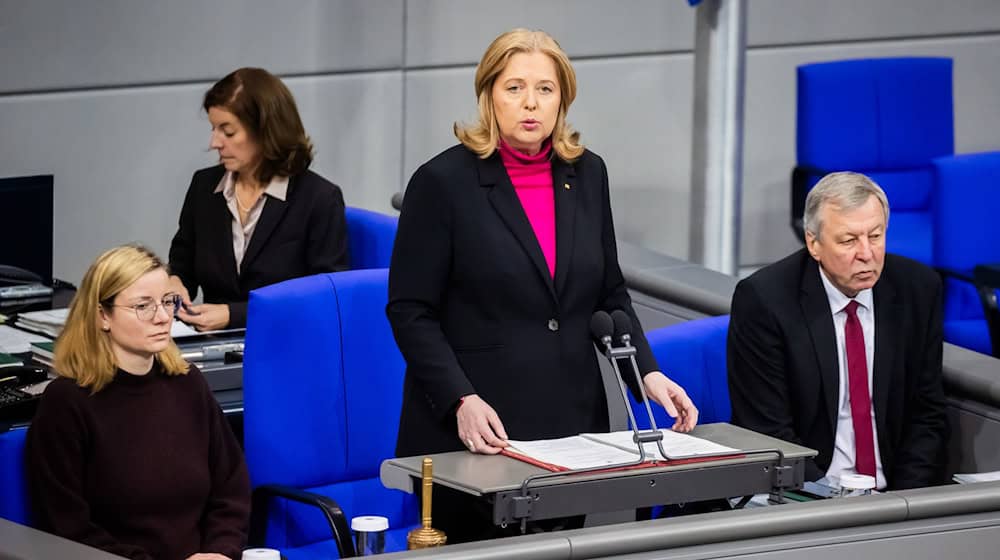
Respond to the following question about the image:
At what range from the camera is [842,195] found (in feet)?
9.32

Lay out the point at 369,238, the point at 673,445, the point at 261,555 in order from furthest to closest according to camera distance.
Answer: the point at 369,238, the point at 673,445, the point at 261,555

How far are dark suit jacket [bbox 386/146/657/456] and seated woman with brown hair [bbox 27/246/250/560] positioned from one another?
0.37 m

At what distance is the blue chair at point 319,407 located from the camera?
9.40ft

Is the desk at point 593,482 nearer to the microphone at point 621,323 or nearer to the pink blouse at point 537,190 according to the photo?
the microphone at point 621,323

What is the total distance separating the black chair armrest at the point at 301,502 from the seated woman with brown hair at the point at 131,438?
4.9 inches

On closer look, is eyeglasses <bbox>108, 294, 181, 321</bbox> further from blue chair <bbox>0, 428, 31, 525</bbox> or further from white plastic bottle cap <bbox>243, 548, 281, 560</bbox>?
white plastic bottle cap <bbox>243, 548, 281, 560</bbox>

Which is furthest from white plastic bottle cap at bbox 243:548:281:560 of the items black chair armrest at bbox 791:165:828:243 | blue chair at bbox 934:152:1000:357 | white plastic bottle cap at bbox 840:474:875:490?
black chair armrest at bbox 791:165:828:243

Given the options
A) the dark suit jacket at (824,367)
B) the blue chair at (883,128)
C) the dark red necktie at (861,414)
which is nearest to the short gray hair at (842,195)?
the dark suit jacket at (824,367)

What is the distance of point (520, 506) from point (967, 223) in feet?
9.34

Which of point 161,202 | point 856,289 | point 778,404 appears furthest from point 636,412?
point 161,202

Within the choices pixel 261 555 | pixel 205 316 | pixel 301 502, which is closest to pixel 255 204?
pixel 205 316

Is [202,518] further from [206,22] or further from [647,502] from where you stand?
[206,22]

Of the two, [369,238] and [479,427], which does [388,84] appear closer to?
[369,238]

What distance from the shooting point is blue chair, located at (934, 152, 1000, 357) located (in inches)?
174
